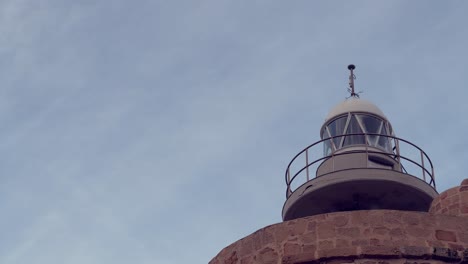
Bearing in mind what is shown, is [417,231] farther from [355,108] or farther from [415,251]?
[355,108]

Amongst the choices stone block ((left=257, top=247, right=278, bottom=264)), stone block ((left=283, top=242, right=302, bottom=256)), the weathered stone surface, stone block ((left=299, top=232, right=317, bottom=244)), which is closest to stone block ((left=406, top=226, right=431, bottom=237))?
the weathered stone surface

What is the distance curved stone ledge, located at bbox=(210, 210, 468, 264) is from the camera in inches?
369

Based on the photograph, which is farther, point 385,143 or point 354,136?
point 385,143

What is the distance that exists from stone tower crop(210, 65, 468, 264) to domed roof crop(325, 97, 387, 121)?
1.09 m

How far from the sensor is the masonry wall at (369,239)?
9.38m

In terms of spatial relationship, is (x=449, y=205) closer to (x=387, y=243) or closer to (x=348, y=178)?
(x=387, y=243)

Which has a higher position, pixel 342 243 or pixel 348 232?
pixel 348 232

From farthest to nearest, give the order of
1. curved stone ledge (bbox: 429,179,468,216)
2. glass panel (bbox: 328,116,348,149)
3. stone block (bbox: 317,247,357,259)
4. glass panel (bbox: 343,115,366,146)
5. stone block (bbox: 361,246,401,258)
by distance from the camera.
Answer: glass panel (bbox: 328,116,348,149) → glass panel (bbox: 343,115,366,146) → curved stone ledge (bbox: 429,179,468,216) → stone block (bbox: 317,247,357,259) → stone block (bbox: 361,246,401,258)

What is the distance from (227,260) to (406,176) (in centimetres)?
387

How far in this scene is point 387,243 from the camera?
942 centimetres

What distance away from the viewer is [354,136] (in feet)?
46.6

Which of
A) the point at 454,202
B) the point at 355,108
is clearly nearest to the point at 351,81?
the point at 355,108

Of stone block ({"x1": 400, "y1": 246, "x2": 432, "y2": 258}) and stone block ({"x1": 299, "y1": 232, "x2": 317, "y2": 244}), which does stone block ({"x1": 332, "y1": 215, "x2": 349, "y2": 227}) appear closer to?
stone block ({"x1": 299, "y1": 232, "x2": 317, "y2": 244})

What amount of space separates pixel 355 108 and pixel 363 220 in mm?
5356
